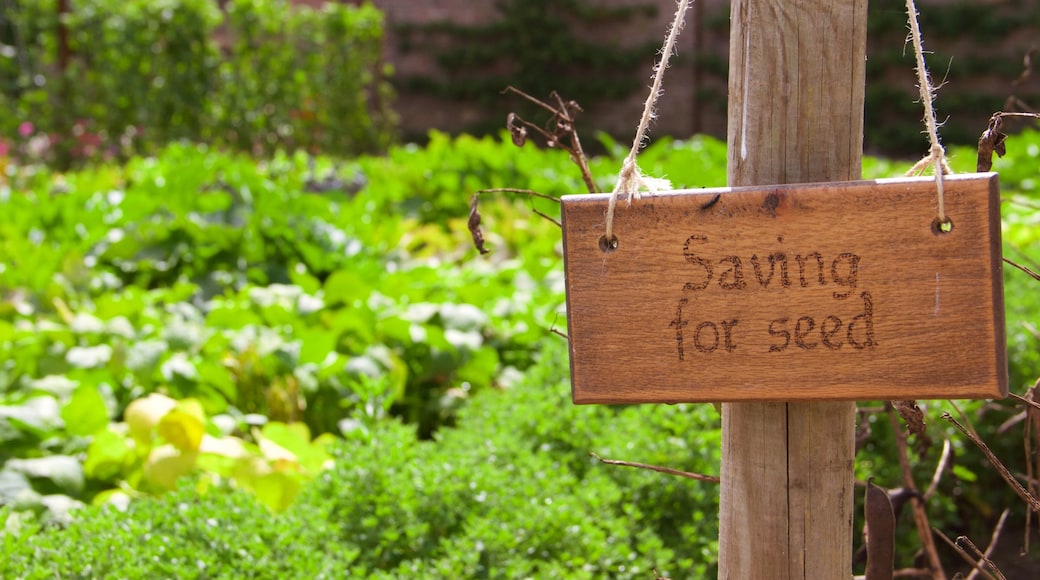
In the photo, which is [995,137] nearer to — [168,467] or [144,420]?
[168,467]

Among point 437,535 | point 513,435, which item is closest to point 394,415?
point 513,435

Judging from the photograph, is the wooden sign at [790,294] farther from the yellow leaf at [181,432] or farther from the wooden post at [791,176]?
the yellow leaf at [181,432]

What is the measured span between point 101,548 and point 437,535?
53 centimetres

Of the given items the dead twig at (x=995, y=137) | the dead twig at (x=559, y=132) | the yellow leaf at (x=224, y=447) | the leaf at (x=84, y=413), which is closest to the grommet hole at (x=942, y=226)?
the dead twig at (x=995, y=137)

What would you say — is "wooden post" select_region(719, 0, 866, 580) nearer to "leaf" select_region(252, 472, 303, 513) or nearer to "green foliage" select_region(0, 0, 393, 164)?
"leaf" select_region(252, 472, 303, 513)

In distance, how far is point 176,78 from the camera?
6.84m

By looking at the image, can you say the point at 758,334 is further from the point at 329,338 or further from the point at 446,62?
the point at 446,62

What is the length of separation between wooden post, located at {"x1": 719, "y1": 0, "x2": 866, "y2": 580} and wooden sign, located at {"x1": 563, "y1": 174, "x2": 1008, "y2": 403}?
0.13 m

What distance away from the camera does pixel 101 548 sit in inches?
59.7

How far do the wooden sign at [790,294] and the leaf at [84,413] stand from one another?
5.30 feet

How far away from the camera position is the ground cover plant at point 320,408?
1.66m

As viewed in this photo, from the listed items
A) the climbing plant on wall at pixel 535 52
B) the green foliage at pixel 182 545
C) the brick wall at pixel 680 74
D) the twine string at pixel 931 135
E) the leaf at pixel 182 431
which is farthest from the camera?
the climbing plant on wall at pixel 535 52

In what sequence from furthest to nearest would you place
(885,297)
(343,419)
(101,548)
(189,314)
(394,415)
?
(189,314) < (394,415) < (343,419) < (101,548) < (885,297)

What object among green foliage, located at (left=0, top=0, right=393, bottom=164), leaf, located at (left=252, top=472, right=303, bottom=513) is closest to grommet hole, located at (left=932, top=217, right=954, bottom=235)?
leaf, located at (left=252, top=472, right=303, bottom=513)
